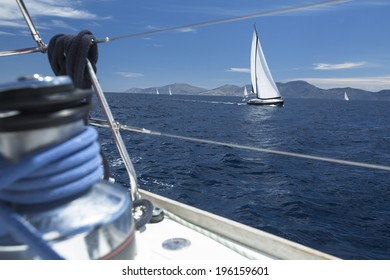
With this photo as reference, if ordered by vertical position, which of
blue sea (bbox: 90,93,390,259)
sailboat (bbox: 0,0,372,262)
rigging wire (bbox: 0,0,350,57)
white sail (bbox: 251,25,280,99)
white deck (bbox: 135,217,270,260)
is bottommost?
blue sea (bbox: 90,93,390,259)

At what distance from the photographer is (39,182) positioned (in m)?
0.85

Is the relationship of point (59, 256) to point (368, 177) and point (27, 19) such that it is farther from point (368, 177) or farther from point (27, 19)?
point (368, 177)

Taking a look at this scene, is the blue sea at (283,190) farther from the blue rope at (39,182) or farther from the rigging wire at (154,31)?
the blue rope at (39,182)

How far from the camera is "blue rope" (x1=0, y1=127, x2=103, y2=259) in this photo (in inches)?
32.4

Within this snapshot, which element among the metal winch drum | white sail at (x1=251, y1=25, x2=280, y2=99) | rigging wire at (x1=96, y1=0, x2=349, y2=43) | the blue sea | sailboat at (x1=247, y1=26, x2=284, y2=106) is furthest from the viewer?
sailboat at (x1=247, y1=26, x2=284, y2=106)

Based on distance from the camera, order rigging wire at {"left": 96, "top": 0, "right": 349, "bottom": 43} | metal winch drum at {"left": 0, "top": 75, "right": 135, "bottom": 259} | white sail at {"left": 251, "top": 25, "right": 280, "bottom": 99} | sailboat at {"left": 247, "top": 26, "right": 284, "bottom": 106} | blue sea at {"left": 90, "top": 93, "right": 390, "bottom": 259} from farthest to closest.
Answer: sailboat at {"left": 247, "top": 26, "right": 284, "bottom": 106}
white sail at {"left": 251, "top": 25, "right": 280, "bottom": 99}
blue sea at {"left": 90, "top": 93, "right": 390, "bottom": 259}
rigging wire at {"left": 96, "top": 0, "right": 349, "bottom": 43}
metal winch drum at {"left": 0, "top": 75, "right": 135, "bottom": 259}

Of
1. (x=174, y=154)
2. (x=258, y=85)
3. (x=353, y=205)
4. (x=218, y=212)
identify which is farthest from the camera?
(x=258, y=85)

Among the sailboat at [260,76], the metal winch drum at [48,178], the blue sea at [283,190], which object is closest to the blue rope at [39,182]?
the metal winch drum at [48,178]

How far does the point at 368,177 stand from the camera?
1201cm

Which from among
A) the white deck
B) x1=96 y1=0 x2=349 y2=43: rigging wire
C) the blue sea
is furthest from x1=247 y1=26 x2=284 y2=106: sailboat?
the white deck

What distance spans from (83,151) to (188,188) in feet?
29.9

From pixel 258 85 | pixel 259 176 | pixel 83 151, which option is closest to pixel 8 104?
pixel 83 151

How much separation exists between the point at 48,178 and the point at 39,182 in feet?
Result: 0.08

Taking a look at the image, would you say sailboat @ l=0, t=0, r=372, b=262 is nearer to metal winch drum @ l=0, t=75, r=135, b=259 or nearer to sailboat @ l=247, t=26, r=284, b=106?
metal winch drum @ l=0, t=75, r=135, b=259
